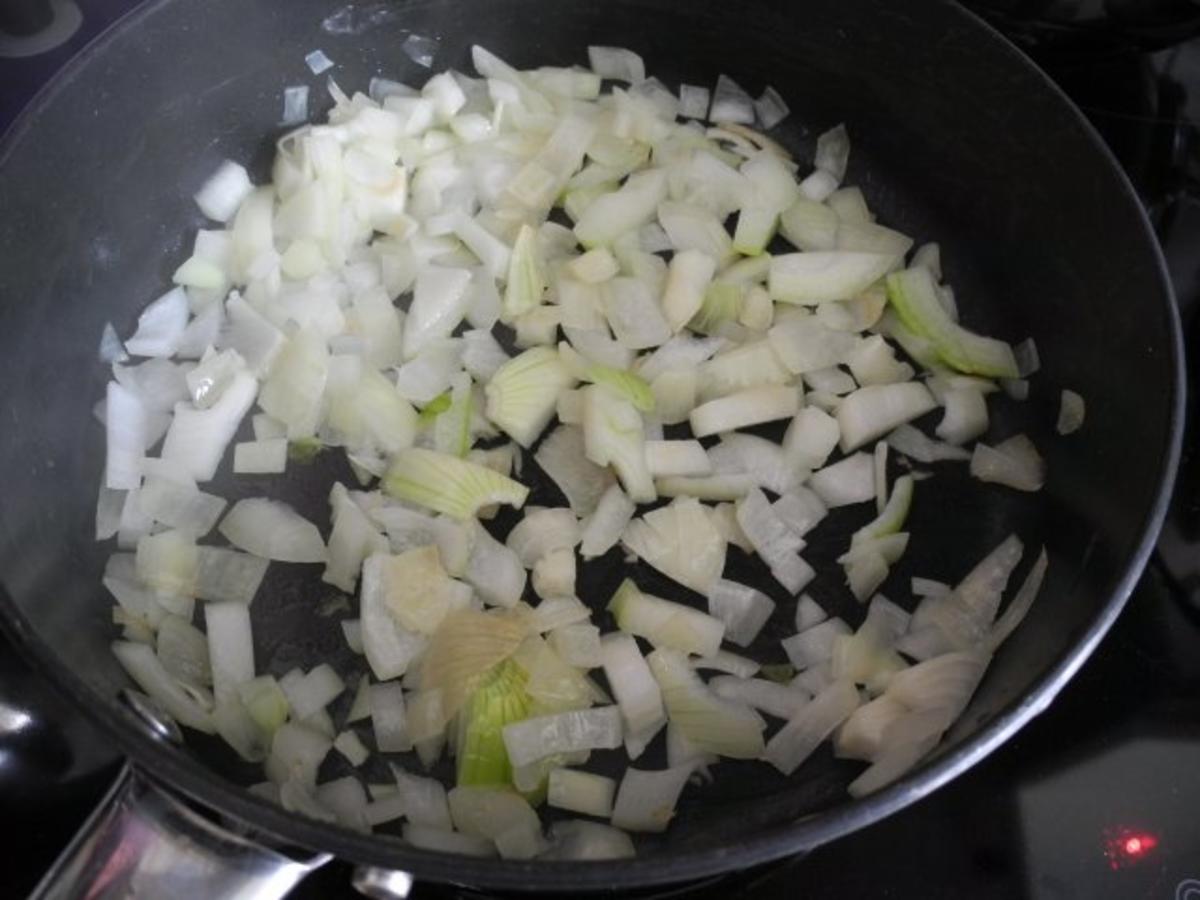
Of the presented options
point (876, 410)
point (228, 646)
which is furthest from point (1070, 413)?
point (228, 646)

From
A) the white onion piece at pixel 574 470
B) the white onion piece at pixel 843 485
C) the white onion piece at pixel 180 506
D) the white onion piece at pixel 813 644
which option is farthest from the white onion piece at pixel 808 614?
the white onion piece at pixel 180 506

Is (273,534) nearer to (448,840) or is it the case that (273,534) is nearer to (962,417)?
(448,840)

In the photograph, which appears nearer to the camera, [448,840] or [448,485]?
[448,840]

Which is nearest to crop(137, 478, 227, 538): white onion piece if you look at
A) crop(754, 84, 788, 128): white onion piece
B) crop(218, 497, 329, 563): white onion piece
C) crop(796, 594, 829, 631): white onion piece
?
crop(218, 497, 329, 563): white onion piece

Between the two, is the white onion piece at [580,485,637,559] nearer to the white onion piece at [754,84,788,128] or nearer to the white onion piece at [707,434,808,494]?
the white onion piece at [707,434,808,494]

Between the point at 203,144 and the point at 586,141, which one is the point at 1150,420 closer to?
the point at 586,141

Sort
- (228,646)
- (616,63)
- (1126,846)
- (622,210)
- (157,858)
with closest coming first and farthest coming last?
(157,858), (1126,846), (228,646), (622,210), (616,63)

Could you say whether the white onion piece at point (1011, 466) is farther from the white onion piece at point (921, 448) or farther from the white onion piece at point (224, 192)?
the white onion piece at point (224, 192)
